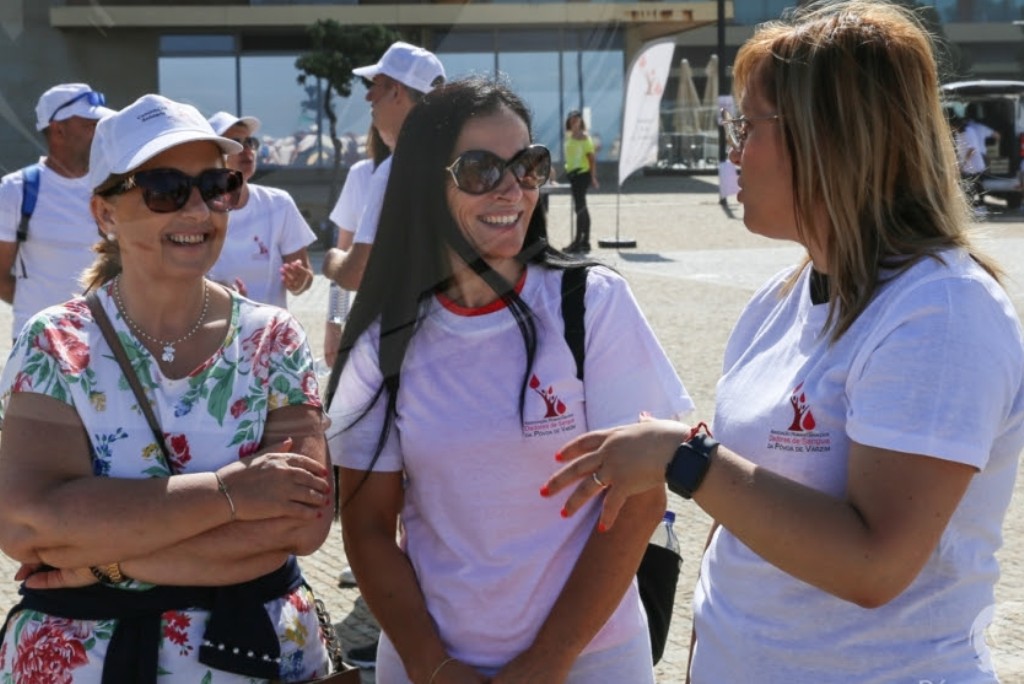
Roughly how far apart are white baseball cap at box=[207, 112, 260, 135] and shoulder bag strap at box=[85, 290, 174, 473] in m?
2.15

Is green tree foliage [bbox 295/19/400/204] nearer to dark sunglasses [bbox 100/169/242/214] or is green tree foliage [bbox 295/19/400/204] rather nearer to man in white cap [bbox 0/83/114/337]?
dark sunglasses [bbox 100/169/242/214]

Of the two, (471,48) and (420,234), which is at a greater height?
(471,48)

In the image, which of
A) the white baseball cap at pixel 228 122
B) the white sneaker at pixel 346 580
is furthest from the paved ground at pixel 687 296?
the white baseball cap at pixel 228 122

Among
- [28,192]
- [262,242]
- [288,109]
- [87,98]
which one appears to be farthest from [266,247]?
[288,109]

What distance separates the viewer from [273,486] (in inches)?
91.4

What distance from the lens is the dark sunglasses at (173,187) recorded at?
251 centimetres

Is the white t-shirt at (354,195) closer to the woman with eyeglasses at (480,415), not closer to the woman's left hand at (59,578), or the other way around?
the woman with eyeglasses at (480,415)

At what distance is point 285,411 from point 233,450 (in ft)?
0.39

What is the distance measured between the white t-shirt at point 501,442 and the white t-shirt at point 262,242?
3009 millimetres

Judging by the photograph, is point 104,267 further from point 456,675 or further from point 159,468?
point 456,675

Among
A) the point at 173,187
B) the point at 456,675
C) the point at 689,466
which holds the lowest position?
the point at 456,675

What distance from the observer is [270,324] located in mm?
2547

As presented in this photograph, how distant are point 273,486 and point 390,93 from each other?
2.92m

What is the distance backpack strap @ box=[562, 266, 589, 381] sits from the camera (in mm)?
2494
